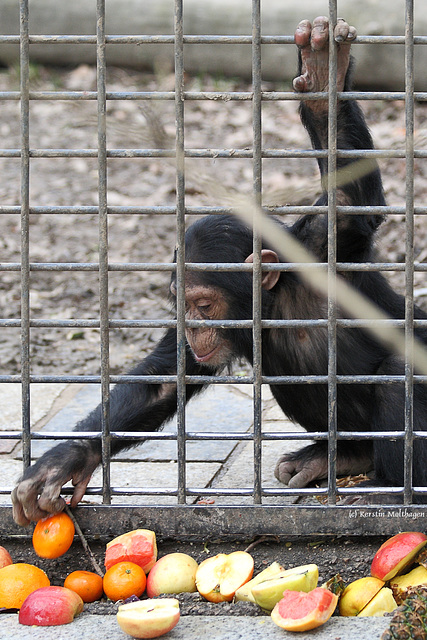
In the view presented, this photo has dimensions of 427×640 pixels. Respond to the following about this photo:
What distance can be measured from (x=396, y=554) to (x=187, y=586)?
0.62 meters

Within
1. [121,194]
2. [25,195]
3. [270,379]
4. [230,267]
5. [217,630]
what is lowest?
[217,630]

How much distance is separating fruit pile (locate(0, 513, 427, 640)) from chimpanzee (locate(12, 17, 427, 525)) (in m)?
0.45

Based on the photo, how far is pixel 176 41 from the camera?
2.47 m

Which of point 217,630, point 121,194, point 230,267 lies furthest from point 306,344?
point 121,194

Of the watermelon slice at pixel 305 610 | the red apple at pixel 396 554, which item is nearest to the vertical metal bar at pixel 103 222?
the watermelon slice at pixel 305 610

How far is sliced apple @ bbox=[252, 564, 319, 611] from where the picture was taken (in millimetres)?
2285

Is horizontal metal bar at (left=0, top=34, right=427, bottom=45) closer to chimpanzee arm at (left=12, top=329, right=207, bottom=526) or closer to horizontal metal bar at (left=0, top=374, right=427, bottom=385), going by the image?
horizontal metal bar at (left=0, top=374, right=427, bottom=385)

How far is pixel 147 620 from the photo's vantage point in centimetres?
214

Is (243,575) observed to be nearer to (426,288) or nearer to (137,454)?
(137,454)

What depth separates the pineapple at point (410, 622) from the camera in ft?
6.53

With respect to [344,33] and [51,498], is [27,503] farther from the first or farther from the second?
[344,33]

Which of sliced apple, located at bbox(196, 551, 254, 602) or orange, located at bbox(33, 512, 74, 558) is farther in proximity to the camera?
orange, located at bbox(33, 512, 74, 558)

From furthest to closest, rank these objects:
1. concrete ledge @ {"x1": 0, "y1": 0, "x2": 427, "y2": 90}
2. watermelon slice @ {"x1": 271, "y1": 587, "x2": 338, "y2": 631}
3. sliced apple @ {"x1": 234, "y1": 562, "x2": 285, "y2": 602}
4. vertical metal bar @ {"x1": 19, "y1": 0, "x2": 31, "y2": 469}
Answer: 1. concrete ledge @ {"x1": 0, "y1": 0, "x2": 427, "y2": 90}
2. vertical metal bar @ {"x1": 19, "y1": 0, "x2": 31, "y2": 469}
3. sliced apple @ {"x1": 234, "y1": 562, "x2": 285, "y2": 602}
4. watermelon slice @ {"x1": 271, "y1": 587, "x2": 338, "y2": 631}

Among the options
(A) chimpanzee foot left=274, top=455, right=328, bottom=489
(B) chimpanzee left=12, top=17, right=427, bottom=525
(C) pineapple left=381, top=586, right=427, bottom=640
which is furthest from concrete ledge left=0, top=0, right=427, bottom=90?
(C) pineapple left=381, top=586, right=427, bottom=640
